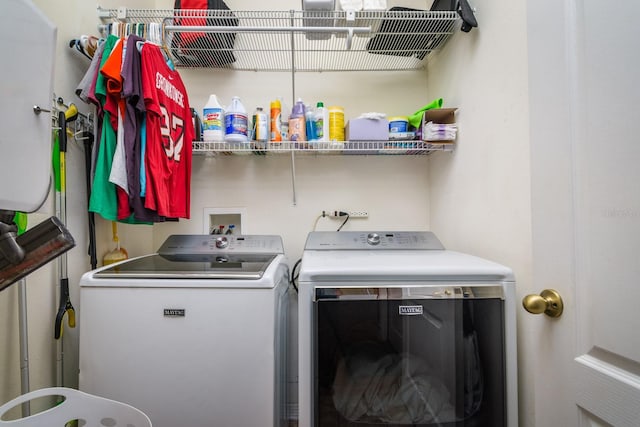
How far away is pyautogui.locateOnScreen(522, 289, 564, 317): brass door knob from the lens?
2.31 ft

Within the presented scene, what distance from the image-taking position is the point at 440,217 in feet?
5.74

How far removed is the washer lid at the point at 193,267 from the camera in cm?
110

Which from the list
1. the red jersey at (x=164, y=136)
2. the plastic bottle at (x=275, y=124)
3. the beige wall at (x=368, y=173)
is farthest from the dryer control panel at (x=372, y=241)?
the red jersey at (x=164, y=136)

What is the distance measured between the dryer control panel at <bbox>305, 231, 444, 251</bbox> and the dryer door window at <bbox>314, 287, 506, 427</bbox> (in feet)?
1.85

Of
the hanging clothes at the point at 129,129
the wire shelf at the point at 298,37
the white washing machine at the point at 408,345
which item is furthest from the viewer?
the wire shelf at the point at 298,37

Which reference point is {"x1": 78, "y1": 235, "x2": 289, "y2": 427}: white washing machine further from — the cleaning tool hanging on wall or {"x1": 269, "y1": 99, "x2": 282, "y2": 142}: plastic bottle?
{"x1": 269, "y1": 99, "x2": 282, "y2": 142}: plastic bottle

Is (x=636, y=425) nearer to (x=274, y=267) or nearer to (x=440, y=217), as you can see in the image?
(x=274, y=267)

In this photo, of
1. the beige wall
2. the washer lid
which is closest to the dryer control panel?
the beige wall

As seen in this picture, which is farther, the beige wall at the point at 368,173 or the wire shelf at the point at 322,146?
the wire shelf at the point at 322,146

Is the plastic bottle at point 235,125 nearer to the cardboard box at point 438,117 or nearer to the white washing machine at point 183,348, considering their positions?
the white washing machine at point 183,348

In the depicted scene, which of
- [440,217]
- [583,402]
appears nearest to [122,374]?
[583,402]

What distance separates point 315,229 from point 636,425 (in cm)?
153

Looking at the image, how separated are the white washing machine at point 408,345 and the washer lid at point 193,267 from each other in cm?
35

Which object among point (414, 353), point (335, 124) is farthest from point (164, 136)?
point (414, 353)
